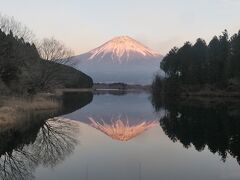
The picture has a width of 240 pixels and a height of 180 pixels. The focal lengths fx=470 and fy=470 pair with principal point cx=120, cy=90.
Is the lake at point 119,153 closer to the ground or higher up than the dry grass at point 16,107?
closer to the ground

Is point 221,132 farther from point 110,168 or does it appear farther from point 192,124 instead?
point 110,168

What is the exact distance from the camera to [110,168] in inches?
688

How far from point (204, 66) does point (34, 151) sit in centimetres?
8640

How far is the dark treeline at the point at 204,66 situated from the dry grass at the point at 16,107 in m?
45.6

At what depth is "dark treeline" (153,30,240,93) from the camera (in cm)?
9004

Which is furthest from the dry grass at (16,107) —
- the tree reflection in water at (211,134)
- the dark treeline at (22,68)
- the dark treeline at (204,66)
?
the dark treeline at (204,66)

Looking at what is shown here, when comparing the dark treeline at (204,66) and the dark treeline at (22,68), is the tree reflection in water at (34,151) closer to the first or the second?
the dark treeline at (22,68)

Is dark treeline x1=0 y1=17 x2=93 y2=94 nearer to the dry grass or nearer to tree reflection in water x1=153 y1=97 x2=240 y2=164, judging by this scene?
the dry grass

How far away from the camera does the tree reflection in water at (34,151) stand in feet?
56.6

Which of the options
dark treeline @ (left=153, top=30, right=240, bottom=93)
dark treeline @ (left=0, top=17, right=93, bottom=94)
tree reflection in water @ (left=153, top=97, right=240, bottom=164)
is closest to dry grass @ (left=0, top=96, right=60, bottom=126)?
dark treeline @ (left=0, top=17, right=93, bottom=94)

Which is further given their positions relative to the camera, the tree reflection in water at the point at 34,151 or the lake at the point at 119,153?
the tree reflection in water at the point at 34,151

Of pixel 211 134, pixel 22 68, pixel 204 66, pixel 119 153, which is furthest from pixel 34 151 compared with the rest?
pixel 204 66

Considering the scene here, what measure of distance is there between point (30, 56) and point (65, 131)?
25528 mm

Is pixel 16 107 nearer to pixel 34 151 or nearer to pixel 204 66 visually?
pixel 34 151
